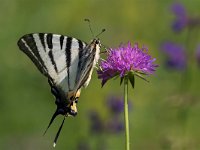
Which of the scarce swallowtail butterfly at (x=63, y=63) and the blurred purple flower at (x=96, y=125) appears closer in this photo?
the scarce swallowtail butterfly at (x=63, y=63)

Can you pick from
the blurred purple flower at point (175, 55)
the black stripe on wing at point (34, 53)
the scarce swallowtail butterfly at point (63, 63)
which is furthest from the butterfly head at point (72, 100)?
the blurred purple flower at point (175, 55)

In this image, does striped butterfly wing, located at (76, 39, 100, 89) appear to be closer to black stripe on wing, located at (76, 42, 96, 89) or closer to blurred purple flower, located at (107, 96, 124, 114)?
black stripe on wing, located at (76, 42, 96, 89)

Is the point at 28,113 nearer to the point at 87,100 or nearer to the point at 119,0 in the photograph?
the point at 87,100

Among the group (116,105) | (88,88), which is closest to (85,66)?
(116,105)

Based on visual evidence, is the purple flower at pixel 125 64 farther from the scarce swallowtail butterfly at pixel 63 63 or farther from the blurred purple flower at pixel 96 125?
the blurred purple flower at pixel 96 125

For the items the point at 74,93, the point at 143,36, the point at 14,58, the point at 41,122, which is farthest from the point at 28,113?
the point at 74,93

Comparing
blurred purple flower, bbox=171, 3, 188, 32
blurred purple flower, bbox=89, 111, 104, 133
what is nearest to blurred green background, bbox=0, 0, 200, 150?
blurred purple flower, bbox=89, 111, 104, 133

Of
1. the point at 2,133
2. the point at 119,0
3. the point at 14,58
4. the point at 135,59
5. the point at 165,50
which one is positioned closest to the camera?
the point at 135,59
